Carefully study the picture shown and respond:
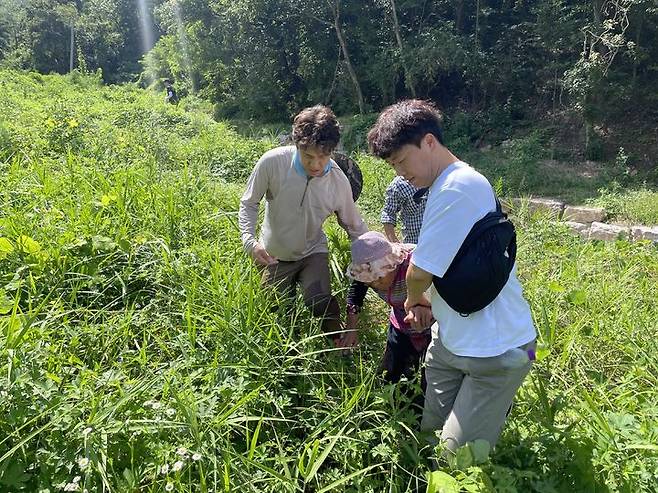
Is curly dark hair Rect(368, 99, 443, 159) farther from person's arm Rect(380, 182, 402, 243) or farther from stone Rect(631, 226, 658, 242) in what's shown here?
stone Rect(631, 226, 658, 242)

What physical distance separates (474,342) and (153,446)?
106cm

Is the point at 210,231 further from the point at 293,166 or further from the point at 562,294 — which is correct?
the point at 562,294

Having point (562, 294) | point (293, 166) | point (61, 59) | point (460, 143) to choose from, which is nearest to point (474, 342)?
point (293, 166)

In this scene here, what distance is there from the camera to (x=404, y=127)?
58.3 inches

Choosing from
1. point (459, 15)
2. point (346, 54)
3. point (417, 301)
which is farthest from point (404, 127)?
point (346, 54)

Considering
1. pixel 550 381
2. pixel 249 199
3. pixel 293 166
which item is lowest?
pixel 550 381

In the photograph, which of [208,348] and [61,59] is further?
[61,59]

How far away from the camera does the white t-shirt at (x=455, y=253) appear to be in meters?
1.40

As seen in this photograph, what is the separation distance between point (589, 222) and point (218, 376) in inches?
278

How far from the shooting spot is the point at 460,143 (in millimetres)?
Answer: 12500

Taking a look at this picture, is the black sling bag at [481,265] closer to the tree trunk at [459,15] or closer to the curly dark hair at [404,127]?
the curly dark hair at [404,127]

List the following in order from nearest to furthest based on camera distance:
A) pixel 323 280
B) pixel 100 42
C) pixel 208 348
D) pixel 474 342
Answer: pixel 474 342
pixel 208 348
pixel 323 280
pixel 100 42

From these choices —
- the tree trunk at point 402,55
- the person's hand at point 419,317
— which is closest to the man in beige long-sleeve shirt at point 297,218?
the person's hand at point 419,317

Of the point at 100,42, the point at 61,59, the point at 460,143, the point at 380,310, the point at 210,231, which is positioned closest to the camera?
the point at 380,310
